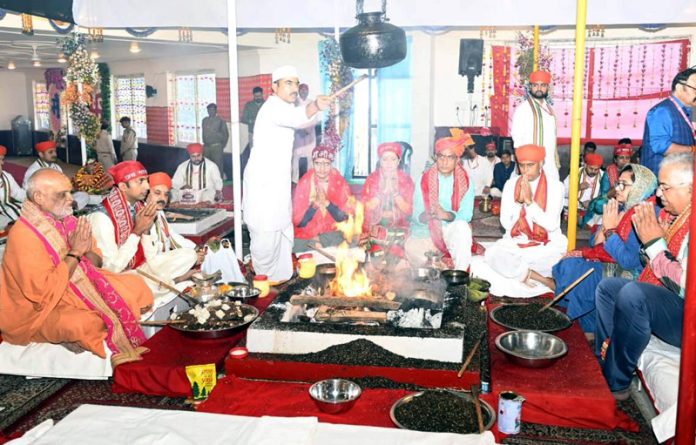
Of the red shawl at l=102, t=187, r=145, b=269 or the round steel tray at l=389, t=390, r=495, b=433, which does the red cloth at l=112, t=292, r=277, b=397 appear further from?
the round steel tray at l=389, t=390, r=495, b=433

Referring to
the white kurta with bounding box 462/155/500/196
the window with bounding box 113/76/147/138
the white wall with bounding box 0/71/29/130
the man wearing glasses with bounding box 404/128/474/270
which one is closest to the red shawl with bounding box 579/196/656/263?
the man wearing glasses with bounding box 404/128/474/270

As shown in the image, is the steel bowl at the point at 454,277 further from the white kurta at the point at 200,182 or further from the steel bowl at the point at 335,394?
the white kurta at the point at 200,182

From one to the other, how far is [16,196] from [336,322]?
6131 mm

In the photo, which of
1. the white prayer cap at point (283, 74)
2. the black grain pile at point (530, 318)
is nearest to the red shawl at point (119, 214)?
the white prayer cap at point (283, 74)

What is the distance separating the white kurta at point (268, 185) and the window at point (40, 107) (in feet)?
66.4

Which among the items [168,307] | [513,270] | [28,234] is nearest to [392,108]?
[513,270]

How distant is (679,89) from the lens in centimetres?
556

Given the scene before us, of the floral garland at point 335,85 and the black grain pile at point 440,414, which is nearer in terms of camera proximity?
the black grain pile at point 440,414

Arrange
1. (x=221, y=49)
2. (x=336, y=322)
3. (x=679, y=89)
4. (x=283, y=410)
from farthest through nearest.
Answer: (x=221, y=49), (x=679, y=89), (x=336, y=322), (x=283, y=410)

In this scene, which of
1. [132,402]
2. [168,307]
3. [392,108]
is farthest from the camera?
[392,108]

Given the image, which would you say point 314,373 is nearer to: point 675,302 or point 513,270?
point 675,302

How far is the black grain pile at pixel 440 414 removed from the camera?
3123 mm

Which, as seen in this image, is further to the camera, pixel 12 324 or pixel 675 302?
pixel 12 324

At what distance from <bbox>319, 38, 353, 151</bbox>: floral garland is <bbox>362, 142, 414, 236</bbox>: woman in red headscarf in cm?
302
